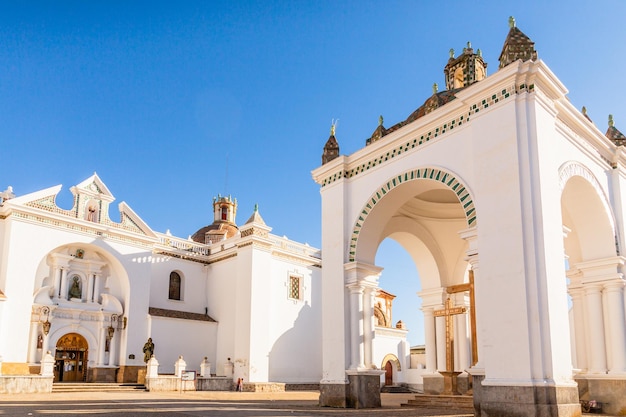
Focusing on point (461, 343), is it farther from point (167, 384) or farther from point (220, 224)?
point (220, 224)

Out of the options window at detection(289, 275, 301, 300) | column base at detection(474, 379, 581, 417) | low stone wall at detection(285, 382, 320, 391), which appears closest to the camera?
column base at detection(474, 379, 581, 417)

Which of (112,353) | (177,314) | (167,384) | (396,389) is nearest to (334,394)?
(167,384)

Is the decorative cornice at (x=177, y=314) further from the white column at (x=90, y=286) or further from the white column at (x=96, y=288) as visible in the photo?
the white column at (x=90, y=286)

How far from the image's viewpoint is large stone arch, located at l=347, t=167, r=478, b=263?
8.93 metres

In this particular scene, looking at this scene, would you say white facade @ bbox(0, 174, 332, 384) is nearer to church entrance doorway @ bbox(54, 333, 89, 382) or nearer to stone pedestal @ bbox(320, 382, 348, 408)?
church entrance doorway @ bbox(54, 333, 89, 382)

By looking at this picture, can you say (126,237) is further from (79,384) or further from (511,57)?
(511,57)

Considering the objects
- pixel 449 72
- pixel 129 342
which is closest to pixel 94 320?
pixel 129 342

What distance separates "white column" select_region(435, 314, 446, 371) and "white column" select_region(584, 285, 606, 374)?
3062 millimetres

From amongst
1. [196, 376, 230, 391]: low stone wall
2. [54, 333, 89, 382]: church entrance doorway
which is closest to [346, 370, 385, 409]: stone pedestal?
[196, 376, 230, 391]: low stone wall

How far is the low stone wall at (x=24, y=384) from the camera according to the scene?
14438 mm

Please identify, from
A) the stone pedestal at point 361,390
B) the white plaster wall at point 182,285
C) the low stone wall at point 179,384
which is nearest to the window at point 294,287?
the white plaster wall at point 182,285

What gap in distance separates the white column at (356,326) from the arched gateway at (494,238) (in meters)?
0.02

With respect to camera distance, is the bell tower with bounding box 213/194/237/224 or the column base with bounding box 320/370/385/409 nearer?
the column base with bounding box 320/370/385/409

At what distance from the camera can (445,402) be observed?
10789mm
